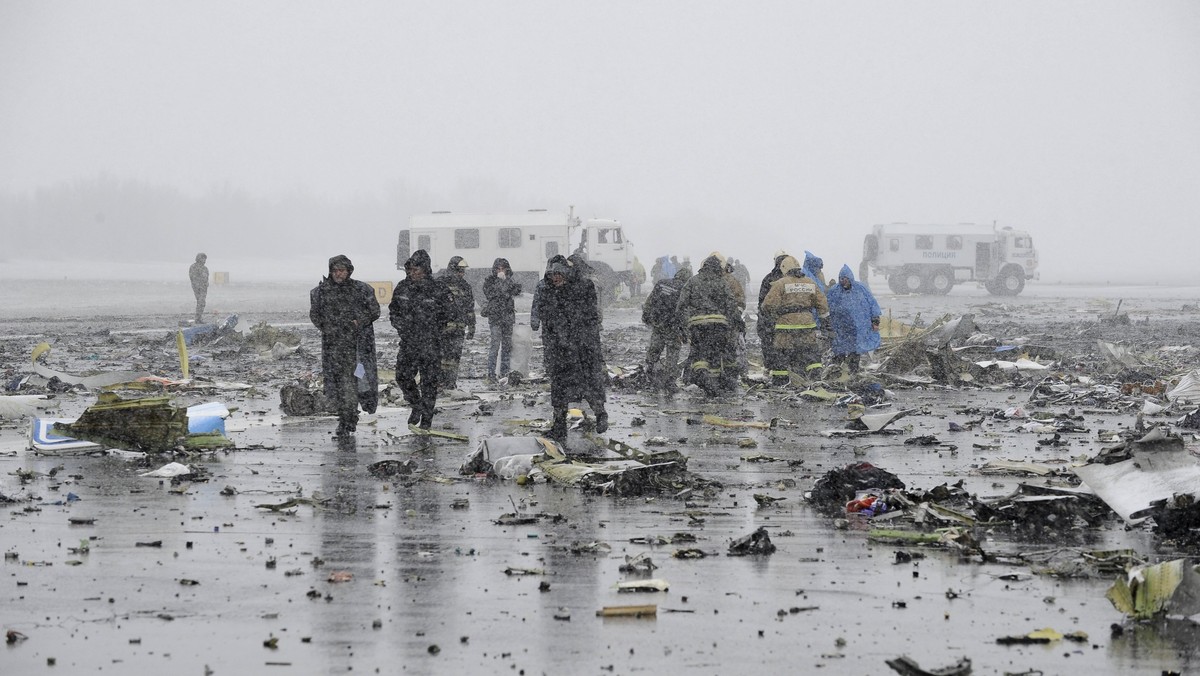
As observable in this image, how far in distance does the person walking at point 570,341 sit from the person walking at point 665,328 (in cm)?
330

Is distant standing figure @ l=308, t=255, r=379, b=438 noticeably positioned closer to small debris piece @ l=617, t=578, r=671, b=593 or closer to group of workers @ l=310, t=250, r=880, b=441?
group of workers @ l=310, t=250, r=880, b=441

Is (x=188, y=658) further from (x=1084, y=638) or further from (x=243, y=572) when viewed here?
(x=1084, y=638)

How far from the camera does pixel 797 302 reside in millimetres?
15328

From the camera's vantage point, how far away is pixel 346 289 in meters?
11.6

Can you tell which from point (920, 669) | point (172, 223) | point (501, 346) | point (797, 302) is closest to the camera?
point (920, 669)

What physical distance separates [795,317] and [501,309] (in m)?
3.85

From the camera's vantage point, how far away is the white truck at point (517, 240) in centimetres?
4166

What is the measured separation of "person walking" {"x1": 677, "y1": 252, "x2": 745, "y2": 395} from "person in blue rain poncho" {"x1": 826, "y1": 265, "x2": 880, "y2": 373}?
4.98ft

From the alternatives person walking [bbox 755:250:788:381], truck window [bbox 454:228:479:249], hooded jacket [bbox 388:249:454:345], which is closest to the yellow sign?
truck window [bbox 454:228:479:249]

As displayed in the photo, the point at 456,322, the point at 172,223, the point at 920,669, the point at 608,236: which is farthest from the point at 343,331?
the point at 172,223

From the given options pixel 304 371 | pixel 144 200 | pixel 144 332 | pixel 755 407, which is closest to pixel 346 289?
pixel 755 407

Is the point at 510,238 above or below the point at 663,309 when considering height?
above

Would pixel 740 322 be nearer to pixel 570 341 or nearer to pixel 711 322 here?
pixel 711 322

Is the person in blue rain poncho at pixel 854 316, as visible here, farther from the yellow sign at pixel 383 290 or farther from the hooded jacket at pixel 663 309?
the yellow sign at pixel 383 290
